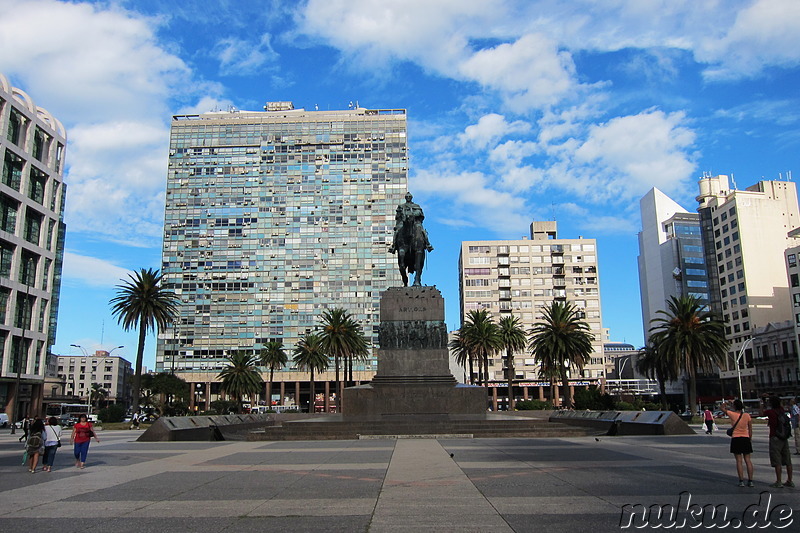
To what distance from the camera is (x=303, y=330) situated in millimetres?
113312

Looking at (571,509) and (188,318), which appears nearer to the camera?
(571,509)

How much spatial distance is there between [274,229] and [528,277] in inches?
1992

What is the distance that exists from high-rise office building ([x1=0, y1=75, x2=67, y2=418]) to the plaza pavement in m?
54.8

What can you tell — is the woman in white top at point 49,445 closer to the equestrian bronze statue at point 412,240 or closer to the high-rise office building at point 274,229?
the equestrian bronze statue at point 412,240

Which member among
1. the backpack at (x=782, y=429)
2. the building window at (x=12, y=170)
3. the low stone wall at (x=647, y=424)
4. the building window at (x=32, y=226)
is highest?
the building window at (x=12, y=170)

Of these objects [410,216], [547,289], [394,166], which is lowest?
[410,216]

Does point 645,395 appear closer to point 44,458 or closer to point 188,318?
point 188,318

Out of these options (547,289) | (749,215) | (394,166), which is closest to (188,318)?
(394,166)

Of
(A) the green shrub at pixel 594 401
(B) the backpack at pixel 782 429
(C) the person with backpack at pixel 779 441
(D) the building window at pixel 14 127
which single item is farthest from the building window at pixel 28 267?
(B) the backpack at pixel 782 429

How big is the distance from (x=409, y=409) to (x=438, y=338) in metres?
3.84

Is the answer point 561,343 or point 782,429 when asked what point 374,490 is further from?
point 561,343

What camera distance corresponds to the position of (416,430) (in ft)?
80.9

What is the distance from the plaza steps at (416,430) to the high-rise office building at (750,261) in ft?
291

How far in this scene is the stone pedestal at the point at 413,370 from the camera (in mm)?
28406
